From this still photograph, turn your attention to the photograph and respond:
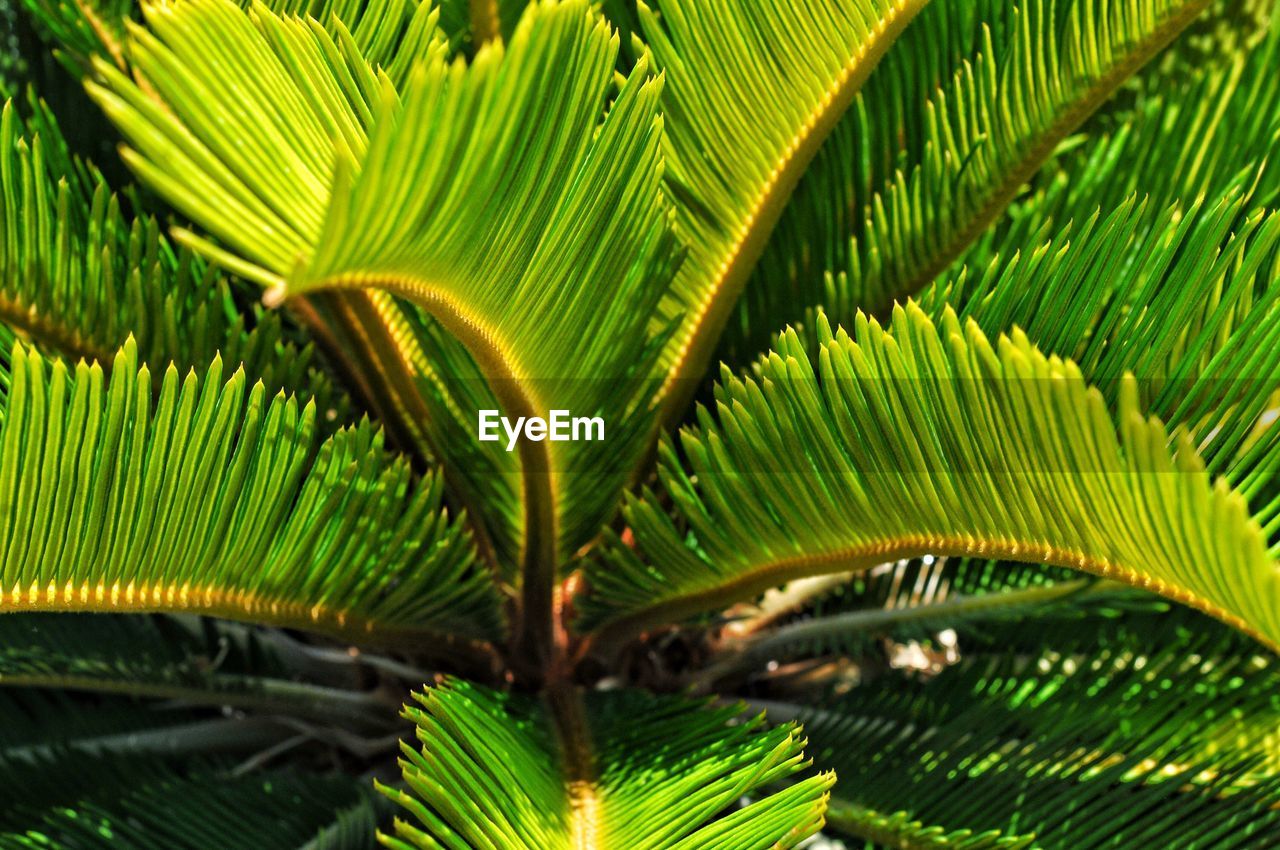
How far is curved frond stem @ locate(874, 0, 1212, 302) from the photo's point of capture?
0.87 metres

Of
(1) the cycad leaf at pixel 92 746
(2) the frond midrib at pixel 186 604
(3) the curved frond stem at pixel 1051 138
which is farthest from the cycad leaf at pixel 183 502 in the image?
(3) the curved frond stem at pixel 1051 138

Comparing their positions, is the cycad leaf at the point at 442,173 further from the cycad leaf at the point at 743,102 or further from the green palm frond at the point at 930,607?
the green palm frond at the point at 930,607

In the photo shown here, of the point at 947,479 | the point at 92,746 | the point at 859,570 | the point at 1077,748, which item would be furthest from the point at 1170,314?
the point at 92,746

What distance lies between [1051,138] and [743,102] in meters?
0.29

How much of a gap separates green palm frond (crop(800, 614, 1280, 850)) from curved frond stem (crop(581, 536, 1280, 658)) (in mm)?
105

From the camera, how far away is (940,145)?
3.17 ft

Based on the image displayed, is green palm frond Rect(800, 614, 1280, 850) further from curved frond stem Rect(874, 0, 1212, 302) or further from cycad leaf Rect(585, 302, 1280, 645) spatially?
curved frond stem Rect(874, 0, 1212, 302)

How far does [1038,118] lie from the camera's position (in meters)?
0.92

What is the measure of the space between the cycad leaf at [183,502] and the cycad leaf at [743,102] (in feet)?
0.99

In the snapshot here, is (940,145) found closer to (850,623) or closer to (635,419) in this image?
(635,419)

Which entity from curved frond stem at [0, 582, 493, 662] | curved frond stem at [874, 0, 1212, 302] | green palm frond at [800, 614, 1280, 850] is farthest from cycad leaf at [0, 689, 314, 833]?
curved frond stem at [874, 0, 1212, 302]

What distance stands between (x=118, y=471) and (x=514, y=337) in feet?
0.78

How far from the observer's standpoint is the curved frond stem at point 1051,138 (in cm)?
87

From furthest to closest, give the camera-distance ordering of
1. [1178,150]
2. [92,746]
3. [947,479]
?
[92,746] < [1178,150] < [947,479]
